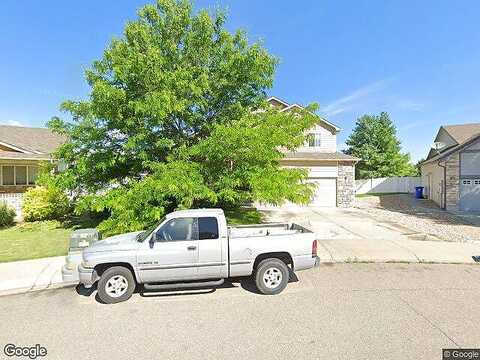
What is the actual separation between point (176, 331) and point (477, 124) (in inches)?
1227

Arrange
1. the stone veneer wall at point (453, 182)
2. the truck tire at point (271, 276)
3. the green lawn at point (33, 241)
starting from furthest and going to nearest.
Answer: the stone veneer wall at point (453, 182), the green lawn at point (33, 241), the truck tire at point (271, 276)

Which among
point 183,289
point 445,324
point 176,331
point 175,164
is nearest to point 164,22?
point 175,164

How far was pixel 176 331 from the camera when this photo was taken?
4.18 metres

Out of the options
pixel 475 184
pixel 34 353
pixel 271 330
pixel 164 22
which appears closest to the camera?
pixel 34 353

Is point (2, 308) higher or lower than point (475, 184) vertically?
lower

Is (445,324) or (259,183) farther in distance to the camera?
(259,183)

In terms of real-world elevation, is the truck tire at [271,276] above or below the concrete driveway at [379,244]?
above

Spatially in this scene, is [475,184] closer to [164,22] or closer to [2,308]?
[164,22]

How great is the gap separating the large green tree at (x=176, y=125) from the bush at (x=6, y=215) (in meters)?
5.57

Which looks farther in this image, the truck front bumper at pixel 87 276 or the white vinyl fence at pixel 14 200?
the white vinyl fence at pixel 14 200

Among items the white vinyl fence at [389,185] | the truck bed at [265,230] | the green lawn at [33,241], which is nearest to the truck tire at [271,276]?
the truck bed at [265,230]

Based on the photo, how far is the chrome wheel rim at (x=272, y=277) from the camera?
5.61m

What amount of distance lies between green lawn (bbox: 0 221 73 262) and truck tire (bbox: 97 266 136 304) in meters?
4.33

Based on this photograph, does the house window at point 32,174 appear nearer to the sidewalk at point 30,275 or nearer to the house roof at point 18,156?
the house roof at point 18,156
